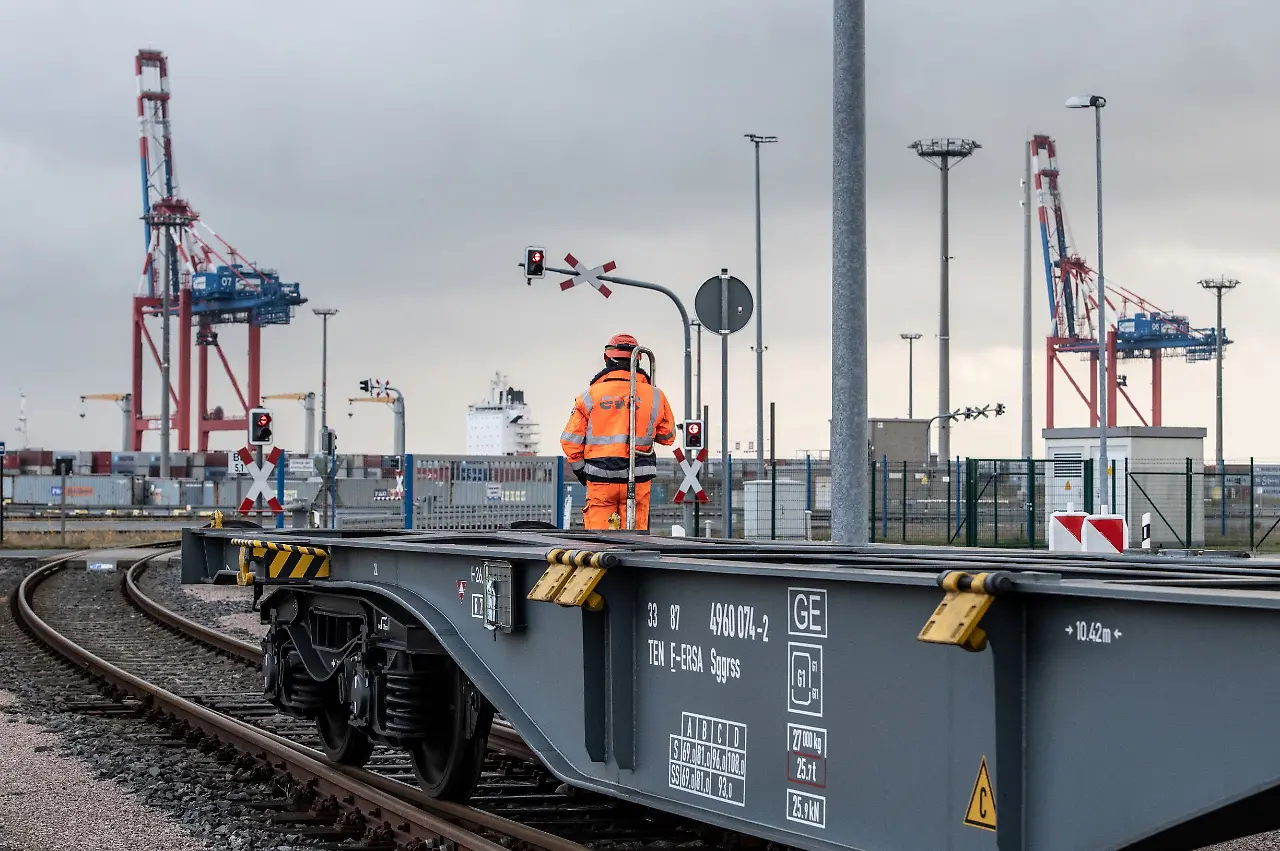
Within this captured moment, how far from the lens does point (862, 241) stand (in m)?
9.48

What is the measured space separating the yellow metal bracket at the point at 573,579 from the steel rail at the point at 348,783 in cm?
132

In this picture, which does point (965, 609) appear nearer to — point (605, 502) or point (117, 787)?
point (605, 502)

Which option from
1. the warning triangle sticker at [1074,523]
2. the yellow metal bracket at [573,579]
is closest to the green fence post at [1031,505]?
the warning triangle sticker at [1074,523]

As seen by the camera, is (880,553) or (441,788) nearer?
(880,553)

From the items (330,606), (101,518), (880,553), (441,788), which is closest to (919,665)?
(880,553)

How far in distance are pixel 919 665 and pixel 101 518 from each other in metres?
55.4

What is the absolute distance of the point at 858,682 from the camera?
418 centimetres

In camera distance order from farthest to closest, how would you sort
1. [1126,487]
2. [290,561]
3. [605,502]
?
[1126,487], [605,502], [290,561]

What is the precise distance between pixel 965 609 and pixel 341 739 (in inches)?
224

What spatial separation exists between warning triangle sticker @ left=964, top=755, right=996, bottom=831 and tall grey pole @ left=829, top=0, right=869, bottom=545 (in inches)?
221

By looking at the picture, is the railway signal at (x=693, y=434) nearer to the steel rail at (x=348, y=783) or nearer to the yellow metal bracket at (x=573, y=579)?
the steel rail at (x=348, y=783)

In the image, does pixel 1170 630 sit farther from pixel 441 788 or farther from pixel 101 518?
pixel 101 518

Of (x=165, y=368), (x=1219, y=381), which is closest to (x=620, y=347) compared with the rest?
(x=1219, y=381)

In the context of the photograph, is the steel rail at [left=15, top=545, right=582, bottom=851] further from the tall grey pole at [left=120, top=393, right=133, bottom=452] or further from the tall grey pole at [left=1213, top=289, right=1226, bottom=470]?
the tall grey pole at [left=120, top=393, right=133, bottom=452]
